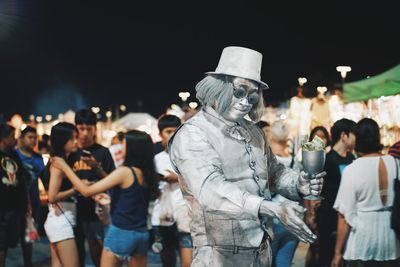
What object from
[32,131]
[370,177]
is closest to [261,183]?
[370,177]

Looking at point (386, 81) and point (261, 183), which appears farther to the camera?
point (386, 81)

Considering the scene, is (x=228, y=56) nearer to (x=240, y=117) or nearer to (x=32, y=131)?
(x=240, y=117)

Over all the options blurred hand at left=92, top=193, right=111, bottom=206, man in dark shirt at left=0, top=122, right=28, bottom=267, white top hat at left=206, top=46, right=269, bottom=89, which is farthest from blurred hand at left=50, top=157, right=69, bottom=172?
white top hat at left=206, top=46, right=269, bottom=89

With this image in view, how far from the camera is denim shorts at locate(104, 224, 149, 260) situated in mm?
6422

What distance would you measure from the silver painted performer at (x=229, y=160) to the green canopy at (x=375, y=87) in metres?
7.62

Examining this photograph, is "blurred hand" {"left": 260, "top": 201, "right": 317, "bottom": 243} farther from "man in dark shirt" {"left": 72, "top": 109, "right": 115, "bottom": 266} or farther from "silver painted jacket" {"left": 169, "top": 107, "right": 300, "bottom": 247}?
"man in dark shirt" {"left": 72, "top": 109, "right": 115, "bottom": 266}

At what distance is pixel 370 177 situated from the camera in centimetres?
600

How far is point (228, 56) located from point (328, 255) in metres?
4.33

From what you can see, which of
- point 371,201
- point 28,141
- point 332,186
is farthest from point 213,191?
point 28,141

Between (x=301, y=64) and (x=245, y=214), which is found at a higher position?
(x=301, y=64)

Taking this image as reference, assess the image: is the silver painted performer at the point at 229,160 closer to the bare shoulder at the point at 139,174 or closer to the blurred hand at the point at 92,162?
the bare shoulder at the point at 139,174

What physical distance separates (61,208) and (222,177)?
3.81 meters

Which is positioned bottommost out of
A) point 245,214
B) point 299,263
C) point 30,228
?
point 299,263

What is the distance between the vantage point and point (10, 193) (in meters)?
7.99
